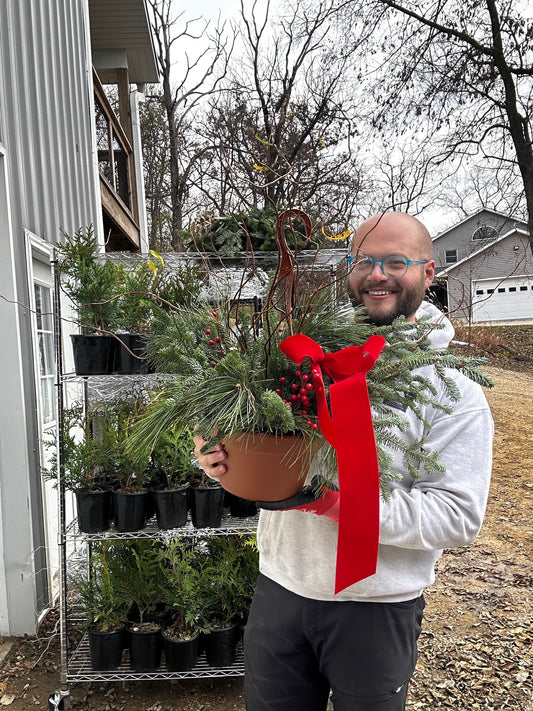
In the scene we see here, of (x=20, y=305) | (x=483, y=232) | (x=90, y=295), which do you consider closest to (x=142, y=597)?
(x=90, y=295)

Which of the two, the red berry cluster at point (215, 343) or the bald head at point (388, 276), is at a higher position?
the bald head at point (388, 276)

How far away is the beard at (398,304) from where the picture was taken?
1.43m

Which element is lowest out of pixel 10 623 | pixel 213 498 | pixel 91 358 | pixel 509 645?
pixel 509 645

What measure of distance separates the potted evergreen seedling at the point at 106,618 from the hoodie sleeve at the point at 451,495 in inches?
74.8

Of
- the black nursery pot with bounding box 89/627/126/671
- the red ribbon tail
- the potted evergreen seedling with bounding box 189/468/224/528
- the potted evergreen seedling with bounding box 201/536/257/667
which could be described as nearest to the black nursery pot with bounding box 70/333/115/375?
the potted evergreen seedling with bounding box 189/468/224/528

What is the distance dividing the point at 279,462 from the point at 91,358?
1.69 m

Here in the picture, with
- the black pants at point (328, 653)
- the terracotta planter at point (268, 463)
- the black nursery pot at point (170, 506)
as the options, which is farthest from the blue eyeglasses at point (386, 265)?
the black nursery pot at point (170, 506)

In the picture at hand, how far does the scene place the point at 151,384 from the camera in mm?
3205

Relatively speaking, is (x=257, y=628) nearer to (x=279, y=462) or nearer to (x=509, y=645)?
(x=279, y=462)

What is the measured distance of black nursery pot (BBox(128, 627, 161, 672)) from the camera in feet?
8.72

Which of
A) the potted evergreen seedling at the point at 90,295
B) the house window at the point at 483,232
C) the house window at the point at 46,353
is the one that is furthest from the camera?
the house window at the point at 483,232

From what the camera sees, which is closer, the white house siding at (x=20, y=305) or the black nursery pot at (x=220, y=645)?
the black nursery pot at (x=220, y=645)

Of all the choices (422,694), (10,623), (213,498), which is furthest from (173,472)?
(422,694)

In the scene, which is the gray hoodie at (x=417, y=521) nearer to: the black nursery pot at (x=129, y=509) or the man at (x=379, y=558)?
the man at (x=379, y=558)
